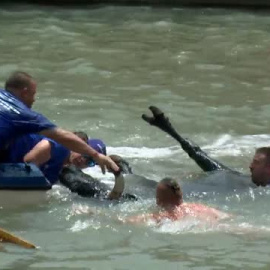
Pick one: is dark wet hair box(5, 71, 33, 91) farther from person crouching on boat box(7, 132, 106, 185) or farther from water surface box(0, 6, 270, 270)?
water surface box(0, 6, 270, 270)

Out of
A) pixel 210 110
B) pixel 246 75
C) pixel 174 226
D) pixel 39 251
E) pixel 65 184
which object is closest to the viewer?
pixel 39 251

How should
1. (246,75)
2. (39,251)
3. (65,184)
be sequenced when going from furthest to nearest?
1. (246,75)
2. (65,184)
3. (39,251)

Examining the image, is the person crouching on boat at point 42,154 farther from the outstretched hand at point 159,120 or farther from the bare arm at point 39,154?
the outstretched hand at point 159,120

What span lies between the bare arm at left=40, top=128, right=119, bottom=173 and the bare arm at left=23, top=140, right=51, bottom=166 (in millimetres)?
519

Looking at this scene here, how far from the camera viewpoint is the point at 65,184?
9156 millimetres

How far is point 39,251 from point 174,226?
1.18 m

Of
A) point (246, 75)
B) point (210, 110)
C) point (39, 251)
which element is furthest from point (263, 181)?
point (246, 75)

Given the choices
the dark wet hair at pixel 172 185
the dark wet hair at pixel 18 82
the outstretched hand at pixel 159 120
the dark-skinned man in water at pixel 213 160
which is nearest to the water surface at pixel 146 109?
the dark-skinned man in water at pixel 213 160

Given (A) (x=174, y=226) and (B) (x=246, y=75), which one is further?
(B) (x=246, y=75)

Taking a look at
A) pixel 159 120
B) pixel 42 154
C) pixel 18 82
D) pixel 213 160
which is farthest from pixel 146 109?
pixel 18 82

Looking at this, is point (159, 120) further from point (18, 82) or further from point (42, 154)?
point (18, 82)

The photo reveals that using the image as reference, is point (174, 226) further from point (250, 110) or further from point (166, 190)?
point (250, 110)

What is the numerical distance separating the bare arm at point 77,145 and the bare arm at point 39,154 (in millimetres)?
519

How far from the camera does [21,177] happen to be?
335 inches
